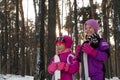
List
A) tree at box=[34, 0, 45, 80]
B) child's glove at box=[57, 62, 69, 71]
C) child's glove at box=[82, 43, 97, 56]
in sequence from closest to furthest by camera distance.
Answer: child's glove at box=[82, 43, 97, 56]
child's glove at box=[57, 62, 69, 71]
tree at box=[34, 0, 45, 80]

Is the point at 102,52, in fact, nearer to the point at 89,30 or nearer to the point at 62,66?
the point at 89,30

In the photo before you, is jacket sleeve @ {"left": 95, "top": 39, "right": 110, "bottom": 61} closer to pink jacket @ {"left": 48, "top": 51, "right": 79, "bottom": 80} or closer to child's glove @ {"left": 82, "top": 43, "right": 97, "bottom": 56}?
child's glove @ {"left": 82, "top": 43, "right": 97, "bottom": 56}

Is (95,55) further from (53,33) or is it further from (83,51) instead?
(53,33)

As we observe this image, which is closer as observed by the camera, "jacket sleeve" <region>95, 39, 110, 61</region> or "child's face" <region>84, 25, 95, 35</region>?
"jacket sleeve" <region>95, 39, 110, 61</region>

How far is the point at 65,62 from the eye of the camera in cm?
446

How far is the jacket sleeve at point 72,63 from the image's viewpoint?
173 inches

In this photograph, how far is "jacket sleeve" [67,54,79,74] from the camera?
14.4 feet

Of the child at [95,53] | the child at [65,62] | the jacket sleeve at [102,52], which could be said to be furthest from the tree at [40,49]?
the jacket sleeve at [102,52]

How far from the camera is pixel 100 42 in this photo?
168 inches

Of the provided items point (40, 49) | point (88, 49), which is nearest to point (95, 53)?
point (88, 49)

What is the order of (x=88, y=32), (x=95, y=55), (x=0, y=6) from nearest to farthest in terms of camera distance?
(x=95, y=55), (x=88, y=32), (x=0, y=6)

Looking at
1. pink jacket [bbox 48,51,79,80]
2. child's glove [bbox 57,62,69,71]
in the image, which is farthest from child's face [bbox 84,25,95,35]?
child's glove [bbox 57,62,69,71]

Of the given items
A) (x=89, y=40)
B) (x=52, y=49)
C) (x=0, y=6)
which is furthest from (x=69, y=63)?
(x=0, y=6)

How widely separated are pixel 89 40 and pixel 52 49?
380 inches
